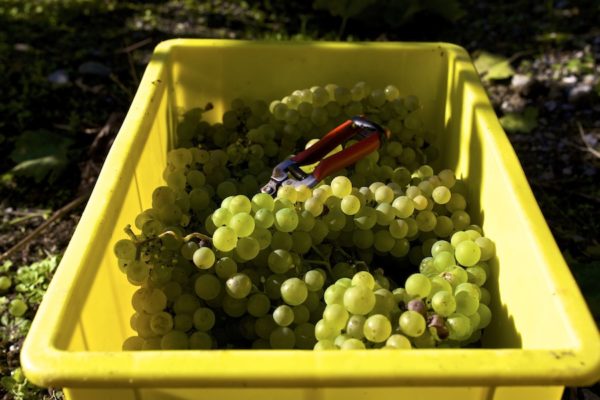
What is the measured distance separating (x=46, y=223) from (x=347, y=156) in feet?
2.93

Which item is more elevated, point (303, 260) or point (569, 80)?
point (303, 260)

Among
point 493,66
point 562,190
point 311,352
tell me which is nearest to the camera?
point 311,352

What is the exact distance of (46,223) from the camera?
1722mm

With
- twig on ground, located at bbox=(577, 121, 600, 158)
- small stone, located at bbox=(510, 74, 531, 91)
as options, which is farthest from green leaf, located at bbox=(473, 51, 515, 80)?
twig on ground, located at bbox=(577, 121, 600, 158)

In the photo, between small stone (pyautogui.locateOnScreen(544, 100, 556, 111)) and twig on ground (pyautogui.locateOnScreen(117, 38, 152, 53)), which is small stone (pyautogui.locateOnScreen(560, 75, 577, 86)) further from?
twig on ground (pyautogui.locateOnScreen(117, 38, 152, 53))

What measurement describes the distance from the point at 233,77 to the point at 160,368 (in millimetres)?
886

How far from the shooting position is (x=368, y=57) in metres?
1.44

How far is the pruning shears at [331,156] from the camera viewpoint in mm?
1176

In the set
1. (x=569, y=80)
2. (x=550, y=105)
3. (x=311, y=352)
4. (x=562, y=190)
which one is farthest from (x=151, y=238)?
(x=569, y=80)

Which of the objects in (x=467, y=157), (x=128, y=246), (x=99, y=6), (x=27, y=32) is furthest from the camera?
(x=99, y=6)

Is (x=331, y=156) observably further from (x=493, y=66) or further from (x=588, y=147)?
(x=493, y=66)

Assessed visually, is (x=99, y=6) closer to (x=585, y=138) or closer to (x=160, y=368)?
(x=585, y=138)

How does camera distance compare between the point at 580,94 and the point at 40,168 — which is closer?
the point at 40,168

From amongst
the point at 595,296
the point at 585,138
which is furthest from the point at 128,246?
the point at 585,138
